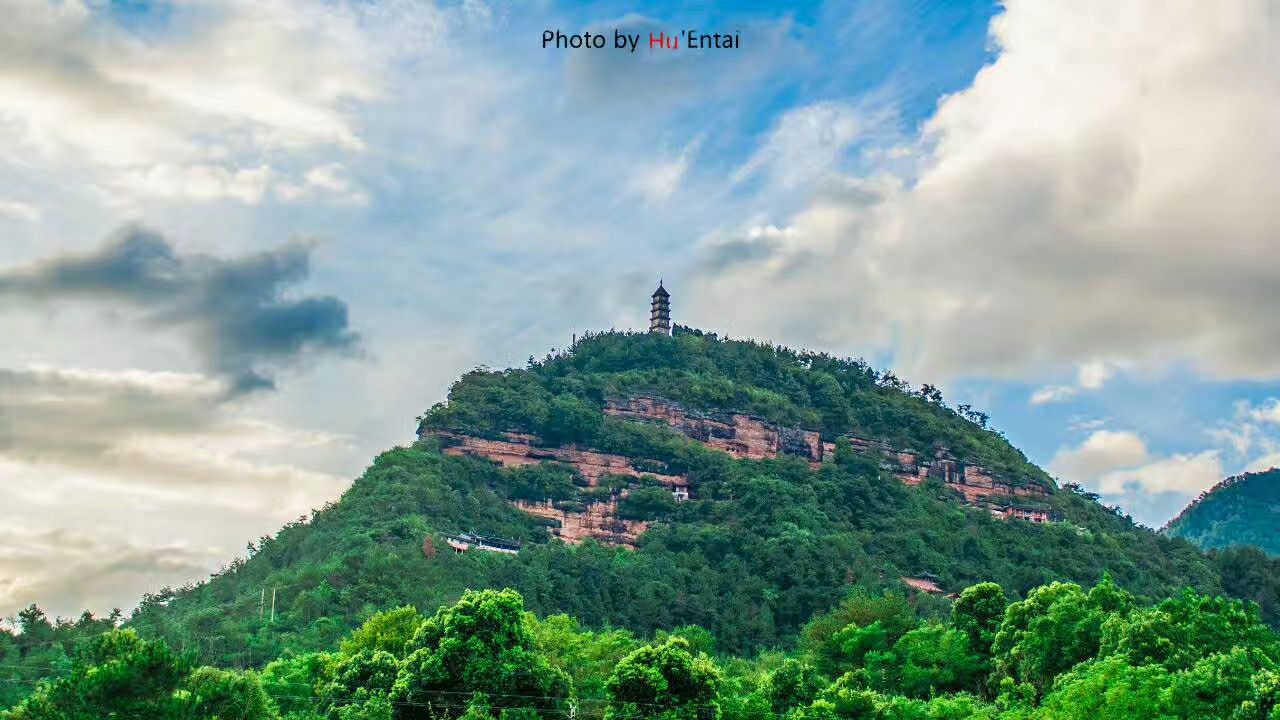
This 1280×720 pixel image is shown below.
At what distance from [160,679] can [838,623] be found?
3195cm

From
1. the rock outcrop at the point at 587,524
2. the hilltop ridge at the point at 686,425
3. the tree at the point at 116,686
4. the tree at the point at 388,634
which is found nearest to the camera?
the tree at the point at 116,686

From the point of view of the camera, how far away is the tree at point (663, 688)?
36.3 meters

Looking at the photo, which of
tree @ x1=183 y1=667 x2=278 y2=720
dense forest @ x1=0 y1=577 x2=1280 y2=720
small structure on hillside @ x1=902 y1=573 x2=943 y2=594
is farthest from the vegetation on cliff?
tree @ x1=183 y1=667 x2=278 y2=720

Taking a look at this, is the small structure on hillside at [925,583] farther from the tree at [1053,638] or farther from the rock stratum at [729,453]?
the tree at [1053,638]

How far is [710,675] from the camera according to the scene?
37.3 metres

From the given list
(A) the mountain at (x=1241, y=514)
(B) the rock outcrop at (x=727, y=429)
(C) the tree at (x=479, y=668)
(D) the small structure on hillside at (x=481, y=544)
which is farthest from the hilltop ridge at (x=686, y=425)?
(C) the tree at (x=479, y=668)

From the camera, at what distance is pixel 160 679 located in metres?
32.1

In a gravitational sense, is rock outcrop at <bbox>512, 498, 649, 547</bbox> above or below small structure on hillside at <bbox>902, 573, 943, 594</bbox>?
above

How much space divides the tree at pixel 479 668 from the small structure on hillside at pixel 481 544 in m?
34.1

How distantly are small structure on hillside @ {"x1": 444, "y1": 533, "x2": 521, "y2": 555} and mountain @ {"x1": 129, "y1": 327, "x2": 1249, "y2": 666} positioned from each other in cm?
21

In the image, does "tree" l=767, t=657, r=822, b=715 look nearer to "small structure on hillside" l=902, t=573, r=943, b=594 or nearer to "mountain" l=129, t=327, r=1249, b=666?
"mountain" l=129, t=327, r=1249, b=666

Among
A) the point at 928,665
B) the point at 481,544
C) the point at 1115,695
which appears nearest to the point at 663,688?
the point at 1115,695

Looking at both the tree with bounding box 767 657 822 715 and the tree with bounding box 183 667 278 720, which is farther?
the tree with bounding box 767 657 822 715

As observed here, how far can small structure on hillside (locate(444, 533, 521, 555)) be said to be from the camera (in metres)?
73.1
